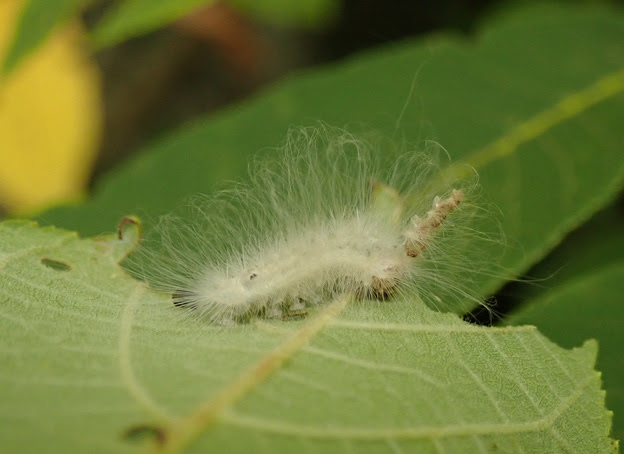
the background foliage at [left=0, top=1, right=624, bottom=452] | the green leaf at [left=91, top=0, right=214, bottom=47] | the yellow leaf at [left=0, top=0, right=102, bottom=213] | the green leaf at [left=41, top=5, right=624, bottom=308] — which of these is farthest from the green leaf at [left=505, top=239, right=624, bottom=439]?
the yellow leaf at [left=0, top=0, right=102, bottom=213]

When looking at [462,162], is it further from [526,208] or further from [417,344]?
[417,344]

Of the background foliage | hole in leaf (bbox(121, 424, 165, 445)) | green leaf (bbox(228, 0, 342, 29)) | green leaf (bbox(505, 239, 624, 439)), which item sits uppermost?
green leaf (bbox(228, 0, 342, 29))

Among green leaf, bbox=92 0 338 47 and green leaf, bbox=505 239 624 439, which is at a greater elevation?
green leaf, bbox=92 0 338 47

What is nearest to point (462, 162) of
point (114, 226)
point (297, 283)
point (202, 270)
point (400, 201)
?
point (400, 201)

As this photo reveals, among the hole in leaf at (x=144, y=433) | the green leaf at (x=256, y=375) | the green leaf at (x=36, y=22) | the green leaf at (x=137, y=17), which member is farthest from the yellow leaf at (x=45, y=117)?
the hole in leaf at (x=144, y=433)

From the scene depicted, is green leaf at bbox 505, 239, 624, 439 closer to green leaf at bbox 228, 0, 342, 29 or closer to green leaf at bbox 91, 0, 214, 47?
green leaf at bbox 91, 0, 214, 47

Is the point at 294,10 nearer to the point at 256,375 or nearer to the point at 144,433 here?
the point at 256,375
